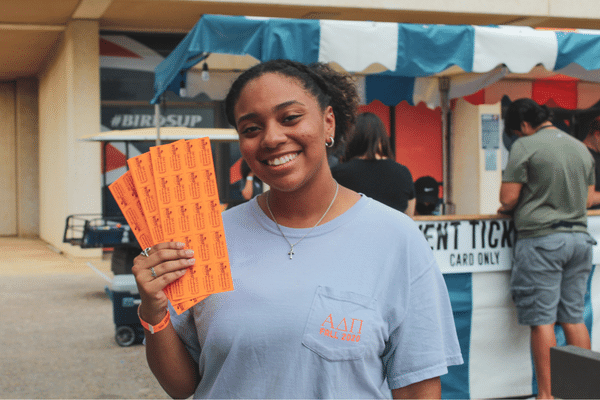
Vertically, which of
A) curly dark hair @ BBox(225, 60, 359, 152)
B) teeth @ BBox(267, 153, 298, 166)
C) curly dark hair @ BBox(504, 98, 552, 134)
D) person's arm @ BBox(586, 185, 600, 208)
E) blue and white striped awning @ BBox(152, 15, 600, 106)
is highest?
blue and white striped awning @ BBox(152, 15, 600, 106)

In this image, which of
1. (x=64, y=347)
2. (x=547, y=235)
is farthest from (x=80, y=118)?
(x=547, y=235)

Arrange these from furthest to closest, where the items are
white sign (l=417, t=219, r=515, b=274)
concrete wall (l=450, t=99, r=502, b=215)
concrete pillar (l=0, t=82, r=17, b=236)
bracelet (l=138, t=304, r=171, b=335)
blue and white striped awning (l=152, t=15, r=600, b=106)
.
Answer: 1. concrete pillar (l=0, t=82, r=17, b=236)
2. concrete wall (l=450, t=99, r=502, b=215)
3. blue and white striped awning (l=152, t=15, r=600, b=106)
4. white sign (l=417, t=219, r=515, b=274)
5. bracelet (l=138, t=304, r=171, b=335)

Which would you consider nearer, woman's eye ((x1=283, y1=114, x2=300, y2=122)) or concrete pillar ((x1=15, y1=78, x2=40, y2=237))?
woman's eye ((x1=283, y1=114, x2=300, y2=122))

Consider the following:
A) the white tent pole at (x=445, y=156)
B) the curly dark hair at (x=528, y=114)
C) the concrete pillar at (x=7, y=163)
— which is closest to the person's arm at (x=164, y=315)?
the curly dark hair at (x=528, y=114)

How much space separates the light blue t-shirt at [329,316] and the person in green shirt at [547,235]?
2774 mm

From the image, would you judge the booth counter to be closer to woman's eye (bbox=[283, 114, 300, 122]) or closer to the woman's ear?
the woman's ear

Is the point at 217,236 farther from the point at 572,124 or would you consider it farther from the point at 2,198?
the point at 2,198

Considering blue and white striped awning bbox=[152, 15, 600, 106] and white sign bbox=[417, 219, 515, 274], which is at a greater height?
blue and white striped awning bbox=[152, 15, 600, 106]

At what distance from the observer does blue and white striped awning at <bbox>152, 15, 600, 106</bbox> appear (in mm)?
4449

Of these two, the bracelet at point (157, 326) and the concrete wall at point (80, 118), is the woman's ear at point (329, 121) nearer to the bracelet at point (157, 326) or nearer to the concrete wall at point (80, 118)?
the bracelet at point (157, 326)

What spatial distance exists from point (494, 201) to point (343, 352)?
1247 cm

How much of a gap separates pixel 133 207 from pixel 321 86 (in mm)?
580

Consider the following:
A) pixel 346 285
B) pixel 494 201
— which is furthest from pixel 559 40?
pixel 494 201

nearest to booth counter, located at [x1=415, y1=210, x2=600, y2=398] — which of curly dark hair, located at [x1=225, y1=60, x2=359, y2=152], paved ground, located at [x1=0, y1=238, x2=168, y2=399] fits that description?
paved ground, located at [x1=0, y1=238, x2=168, y2=399]
